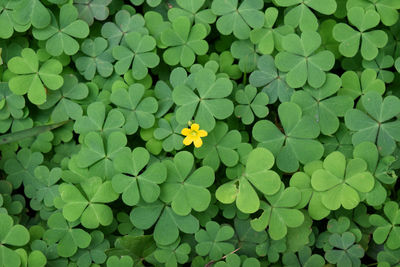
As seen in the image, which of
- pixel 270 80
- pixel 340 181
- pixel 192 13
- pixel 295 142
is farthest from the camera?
pixel 192 13

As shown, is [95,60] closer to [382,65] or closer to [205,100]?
[205,100]

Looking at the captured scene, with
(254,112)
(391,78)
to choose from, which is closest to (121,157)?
(254,112)

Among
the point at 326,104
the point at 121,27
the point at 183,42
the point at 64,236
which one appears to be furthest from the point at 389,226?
the point at 121,27

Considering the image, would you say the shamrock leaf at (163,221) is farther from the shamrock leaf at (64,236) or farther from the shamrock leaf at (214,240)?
the shamrock leaf at (64,236)

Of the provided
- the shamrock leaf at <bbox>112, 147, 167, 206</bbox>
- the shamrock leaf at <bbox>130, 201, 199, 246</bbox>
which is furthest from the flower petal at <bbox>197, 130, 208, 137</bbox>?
the shamrock leaf at <bbox>130, 201, 199, 246</bbox>

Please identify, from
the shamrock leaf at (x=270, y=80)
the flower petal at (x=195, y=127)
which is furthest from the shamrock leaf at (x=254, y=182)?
the shamrock leaf at (x=270, y=80)

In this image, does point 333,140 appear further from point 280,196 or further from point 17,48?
point 17,48

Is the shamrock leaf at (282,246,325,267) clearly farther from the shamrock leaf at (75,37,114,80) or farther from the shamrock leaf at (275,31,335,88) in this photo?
the shamrock leaf at (75,37,114,80)
